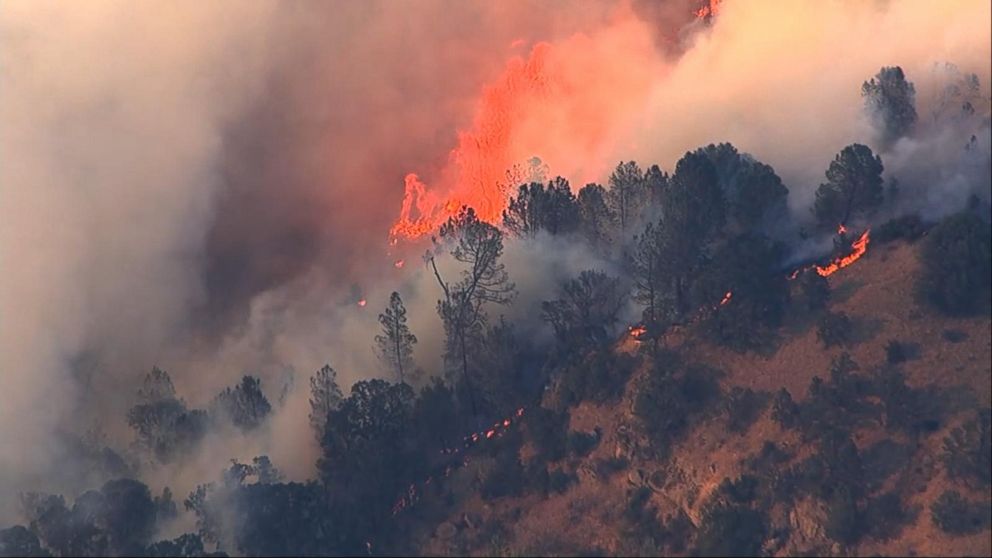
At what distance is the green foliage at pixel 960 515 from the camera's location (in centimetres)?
13738

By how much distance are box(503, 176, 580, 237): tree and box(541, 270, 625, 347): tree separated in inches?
311

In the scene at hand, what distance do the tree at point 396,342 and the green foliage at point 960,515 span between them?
183 ft

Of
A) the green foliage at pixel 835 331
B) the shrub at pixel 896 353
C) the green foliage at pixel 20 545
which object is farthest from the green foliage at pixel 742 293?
the green foliage at pixel 20 545

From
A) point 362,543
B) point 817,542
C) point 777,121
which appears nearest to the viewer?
point 817,542

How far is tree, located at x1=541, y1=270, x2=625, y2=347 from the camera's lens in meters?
167

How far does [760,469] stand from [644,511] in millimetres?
10934

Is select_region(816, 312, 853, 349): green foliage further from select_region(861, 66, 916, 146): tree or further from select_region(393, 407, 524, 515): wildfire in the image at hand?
select_region(393, 407, 524, 515): wildfire

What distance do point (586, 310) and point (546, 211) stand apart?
13631 millimetres

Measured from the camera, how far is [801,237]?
168 metres

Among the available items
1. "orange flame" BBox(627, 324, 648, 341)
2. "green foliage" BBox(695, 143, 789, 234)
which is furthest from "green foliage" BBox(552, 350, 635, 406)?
"green foliage" BBox(695, 143, 789, 234)

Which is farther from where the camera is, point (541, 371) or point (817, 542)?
point (541, 371)

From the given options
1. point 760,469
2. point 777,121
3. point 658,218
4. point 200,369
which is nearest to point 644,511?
point 760,469

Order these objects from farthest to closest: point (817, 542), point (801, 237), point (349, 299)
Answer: point (349, 299)
point (801, 237)
point (817, 542)

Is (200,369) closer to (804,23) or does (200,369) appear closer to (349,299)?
(349,299)
